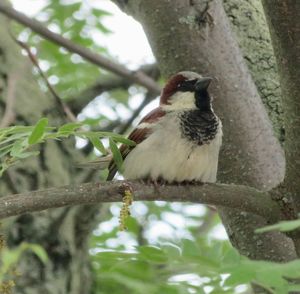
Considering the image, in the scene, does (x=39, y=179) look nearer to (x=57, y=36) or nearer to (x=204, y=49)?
(x=57, y=36)

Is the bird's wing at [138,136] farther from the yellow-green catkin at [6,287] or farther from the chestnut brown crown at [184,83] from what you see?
the yellow-green catkin at [6,287]

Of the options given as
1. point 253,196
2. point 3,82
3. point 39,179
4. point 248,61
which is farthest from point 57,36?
Answer: point 253,196

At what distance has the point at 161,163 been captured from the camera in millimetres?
2855

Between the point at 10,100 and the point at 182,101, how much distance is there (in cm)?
88

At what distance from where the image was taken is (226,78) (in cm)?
295

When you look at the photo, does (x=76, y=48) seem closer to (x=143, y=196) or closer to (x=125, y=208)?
(x=143, y=196)

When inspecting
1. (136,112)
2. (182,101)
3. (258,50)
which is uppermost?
(136,112)

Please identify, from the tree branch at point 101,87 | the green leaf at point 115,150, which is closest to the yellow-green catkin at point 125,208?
the green leaf at point 115,150

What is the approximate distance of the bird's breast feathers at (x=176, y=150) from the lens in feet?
9.22

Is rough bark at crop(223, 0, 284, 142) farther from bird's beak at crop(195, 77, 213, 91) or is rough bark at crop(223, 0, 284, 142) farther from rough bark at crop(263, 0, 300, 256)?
rough bark at crop(263, 0, 300, 256)

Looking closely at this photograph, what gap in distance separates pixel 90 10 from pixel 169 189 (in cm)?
227

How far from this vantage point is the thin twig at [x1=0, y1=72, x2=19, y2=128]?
10.8 feet

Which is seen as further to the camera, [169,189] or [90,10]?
[90,10]

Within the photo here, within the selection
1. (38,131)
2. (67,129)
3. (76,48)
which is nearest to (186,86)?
(76,48)
